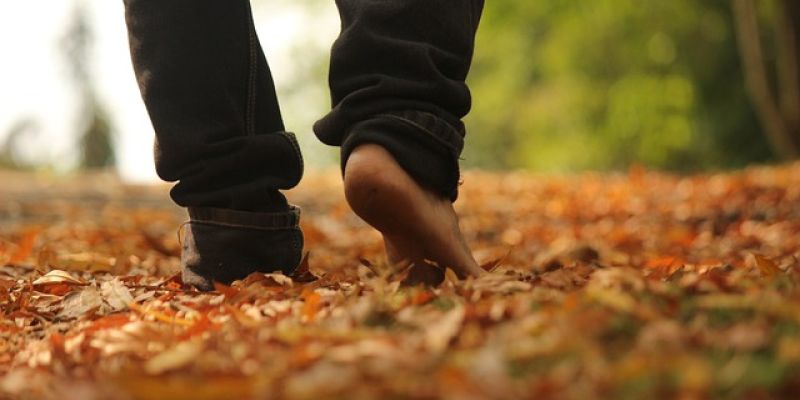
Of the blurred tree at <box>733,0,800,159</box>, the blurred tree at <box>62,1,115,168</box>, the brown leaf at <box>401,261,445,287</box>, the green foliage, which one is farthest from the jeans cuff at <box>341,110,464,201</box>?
the blurred tree at <box>62,1,115,168</box>

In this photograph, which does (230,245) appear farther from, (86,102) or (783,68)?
(86,102)

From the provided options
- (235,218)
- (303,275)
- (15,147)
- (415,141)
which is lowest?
(15,147)

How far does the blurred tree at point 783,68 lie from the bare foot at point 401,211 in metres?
5.96

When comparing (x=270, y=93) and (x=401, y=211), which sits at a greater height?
(x=270, y=93)

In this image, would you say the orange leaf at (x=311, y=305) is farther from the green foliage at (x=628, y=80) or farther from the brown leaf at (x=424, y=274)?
the green foliage at (x=628, y=80)

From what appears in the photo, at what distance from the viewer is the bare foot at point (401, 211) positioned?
4.71 ft

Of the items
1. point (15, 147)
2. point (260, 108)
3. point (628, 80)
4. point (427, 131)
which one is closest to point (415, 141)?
point (427, 131)

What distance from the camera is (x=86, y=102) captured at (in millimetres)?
17703

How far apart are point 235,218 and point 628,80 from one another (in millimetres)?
12549

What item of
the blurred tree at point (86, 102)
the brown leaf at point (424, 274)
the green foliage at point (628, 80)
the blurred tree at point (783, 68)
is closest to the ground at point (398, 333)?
the brown leaf at point (424, 274)

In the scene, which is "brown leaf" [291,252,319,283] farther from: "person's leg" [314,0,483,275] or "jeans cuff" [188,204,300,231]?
"person's leg" [314,0,483,275]

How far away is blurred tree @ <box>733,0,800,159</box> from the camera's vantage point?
22.6ft

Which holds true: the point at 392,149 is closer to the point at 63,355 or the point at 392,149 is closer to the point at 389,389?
the point at 63,355

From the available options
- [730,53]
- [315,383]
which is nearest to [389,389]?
[315,383]
